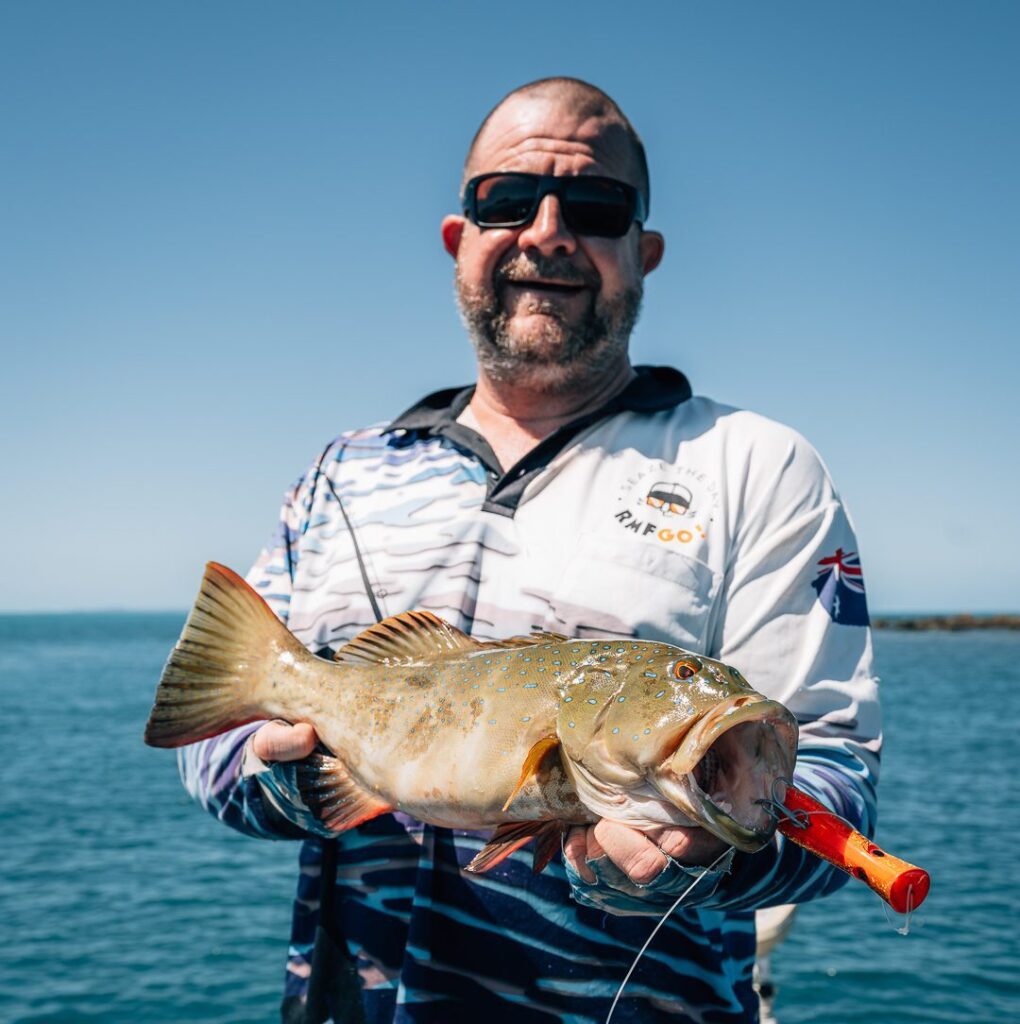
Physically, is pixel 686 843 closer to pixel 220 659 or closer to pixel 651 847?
pixel 651 847

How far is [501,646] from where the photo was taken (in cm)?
283

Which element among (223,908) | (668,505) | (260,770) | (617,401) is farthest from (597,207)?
(223,908)

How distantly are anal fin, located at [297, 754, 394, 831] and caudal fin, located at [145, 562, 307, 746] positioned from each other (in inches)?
10.7

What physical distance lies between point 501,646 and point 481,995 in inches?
44.1

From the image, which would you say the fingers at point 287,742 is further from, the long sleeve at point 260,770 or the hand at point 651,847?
the hand at point 651,847

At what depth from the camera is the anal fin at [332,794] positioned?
9.61 feet

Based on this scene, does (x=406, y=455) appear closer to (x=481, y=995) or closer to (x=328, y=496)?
(x=328, y=496)

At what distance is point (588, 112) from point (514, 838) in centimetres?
284

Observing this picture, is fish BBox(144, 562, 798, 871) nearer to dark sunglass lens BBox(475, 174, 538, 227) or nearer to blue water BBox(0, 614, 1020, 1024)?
dark sunglass lens BBox(475, 174, 538, 227)

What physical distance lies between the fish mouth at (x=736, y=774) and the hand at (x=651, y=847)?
14cm

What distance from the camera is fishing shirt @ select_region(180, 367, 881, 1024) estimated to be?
2.99m

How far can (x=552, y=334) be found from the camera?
152 inches

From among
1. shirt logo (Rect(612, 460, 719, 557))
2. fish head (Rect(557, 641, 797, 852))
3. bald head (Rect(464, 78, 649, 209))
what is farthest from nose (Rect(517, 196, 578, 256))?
fish head (Rect(557, 641, 797, 852))

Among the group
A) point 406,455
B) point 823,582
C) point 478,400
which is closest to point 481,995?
point 823,582
